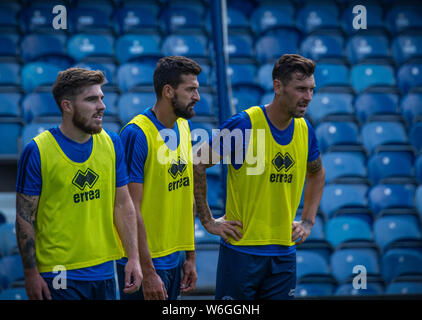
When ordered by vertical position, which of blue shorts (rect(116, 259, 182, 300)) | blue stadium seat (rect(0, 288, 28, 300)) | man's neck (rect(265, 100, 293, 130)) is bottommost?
blue stadium seat (rect(0, 288, 28, 300))

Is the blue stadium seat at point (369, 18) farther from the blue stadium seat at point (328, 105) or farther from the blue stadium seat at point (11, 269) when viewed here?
the blue stadium seat at point (11, 269)

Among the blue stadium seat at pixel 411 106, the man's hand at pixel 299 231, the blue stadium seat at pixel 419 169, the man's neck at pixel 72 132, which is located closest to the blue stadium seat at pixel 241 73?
the blue stadium seat at pixel 411 106

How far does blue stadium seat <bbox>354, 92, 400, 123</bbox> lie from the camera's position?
23.2 ft

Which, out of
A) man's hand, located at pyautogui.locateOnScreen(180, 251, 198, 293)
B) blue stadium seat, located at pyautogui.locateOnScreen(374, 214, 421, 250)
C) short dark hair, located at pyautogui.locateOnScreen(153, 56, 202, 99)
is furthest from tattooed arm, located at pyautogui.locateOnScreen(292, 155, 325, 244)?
blue stadium seat, located at pyautogui.locateOnScreen(374, 214, 421, 250)

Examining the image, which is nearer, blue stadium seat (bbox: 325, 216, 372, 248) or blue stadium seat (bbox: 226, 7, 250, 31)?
blue stadium seat (bbox: 325, 216, 372, 248)

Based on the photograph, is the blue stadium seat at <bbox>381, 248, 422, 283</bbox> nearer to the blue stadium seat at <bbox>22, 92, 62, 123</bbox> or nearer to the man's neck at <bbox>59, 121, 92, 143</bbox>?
the man's neck at <bbox>59, 121, 92, 143</bbox>

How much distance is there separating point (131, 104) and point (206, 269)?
91.9 inches

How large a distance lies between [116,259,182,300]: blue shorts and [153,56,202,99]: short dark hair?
3.56 ft

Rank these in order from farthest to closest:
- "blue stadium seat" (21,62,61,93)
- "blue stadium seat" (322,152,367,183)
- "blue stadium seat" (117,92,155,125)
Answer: "blue stadium seat" (21,62,61,93), "blue stadium seat" (117,92,155,125), "blue stadium seat" (322,152,367,183)

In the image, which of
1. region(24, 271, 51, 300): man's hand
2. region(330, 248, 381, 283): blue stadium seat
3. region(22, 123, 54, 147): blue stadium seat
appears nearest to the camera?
region(24, 271, 51, 300): man's hand

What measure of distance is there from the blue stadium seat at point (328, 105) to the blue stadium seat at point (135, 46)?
6.88ft

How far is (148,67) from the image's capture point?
7059 mm

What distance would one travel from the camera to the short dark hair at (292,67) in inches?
129

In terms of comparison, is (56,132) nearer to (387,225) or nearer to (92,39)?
(387,225)
